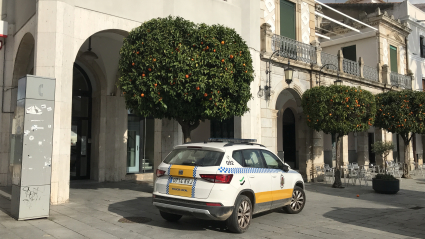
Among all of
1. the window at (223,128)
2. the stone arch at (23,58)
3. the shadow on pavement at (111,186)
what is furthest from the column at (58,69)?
the window at (223,128)

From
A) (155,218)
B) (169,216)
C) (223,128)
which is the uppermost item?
(223,128)

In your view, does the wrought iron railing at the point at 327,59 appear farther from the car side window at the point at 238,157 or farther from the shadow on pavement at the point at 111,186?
the car side window at the point at 238,157

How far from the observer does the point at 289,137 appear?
2177cm

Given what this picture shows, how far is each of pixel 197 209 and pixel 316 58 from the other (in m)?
12.9

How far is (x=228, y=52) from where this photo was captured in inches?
363

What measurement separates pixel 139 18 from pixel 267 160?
625cm

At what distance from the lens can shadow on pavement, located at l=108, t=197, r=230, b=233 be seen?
22.2 feet

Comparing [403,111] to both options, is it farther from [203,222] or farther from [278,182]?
[203,222]

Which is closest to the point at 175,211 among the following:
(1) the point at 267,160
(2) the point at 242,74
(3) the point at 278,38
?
(1) the point at 267,160

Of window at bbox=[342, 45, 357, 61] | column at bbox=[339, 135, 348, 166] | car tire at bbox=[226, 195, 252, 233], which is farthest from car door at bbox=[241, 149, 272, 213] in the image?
window at bbox=[342, 45, 357, 61]

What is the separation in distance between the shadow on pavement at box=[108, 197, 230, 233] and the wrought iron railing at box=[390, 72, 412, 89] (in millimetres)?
19683

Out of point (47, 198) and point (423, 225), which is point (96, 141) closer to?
point (47, 198)

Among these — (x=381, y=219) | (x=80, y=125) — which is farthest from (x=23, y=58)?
(x=381, y=219)

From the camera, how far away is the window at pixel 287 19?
1655 cm
